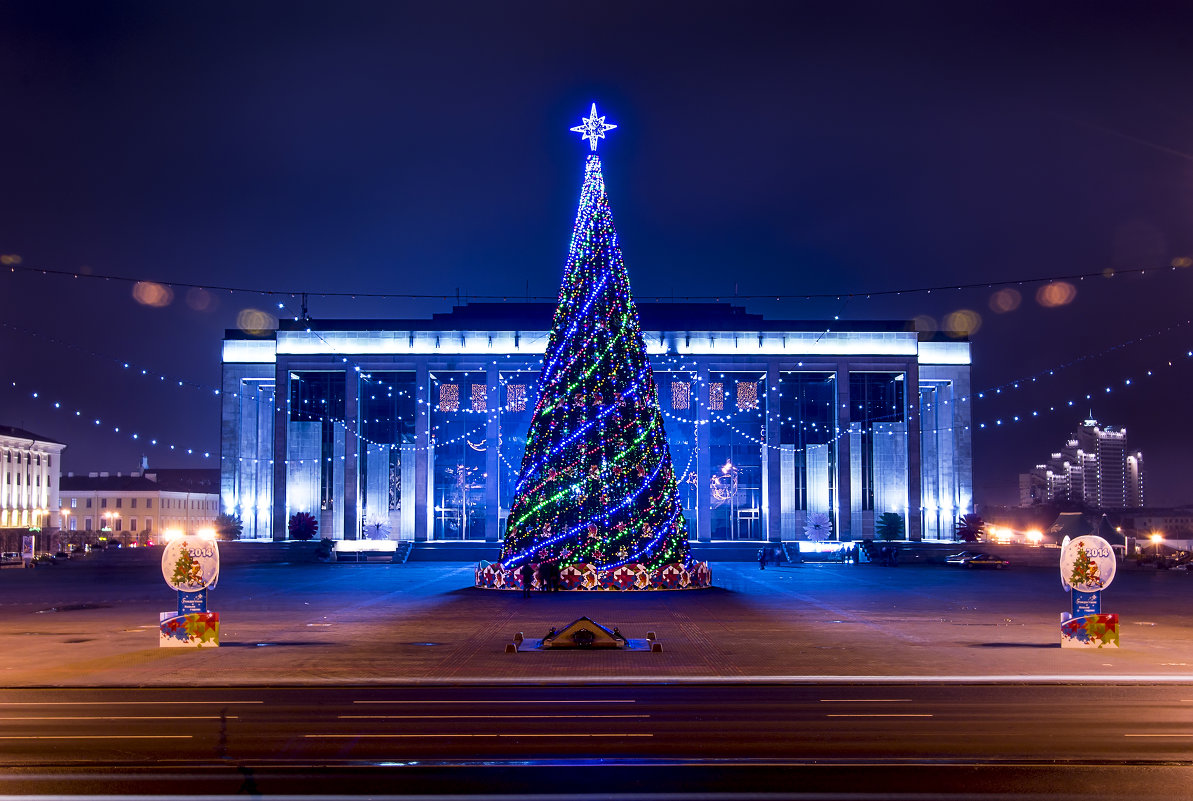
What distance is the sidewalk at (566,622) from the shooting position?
18109 millimetres

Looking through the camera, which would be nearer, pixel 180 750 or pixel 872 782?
pixel 872 782

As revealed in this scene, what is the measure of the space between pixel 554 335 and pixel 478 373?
38.2 metres

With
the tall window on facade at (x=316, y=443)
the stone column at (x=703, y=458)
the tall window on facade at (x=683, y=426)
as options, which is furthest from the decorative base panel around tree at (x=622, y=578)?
the tall window on facade at (x=316, y=443)

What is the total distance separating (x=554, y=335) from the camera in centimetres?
3606

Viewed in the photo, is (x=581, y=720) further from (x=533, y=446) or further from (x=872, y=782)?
(x=533, y=446)

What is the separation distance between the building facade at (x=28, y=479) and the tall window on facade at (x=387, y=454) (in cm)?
4680

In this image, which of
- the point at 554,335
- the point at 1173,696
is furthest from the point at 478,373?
the point at 1173,696

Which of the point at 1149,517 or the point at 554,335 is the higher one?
the point at 554,335

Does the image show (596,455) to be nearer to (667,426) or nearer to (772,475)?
(667,426)

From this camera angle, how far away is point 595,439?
3497 cm

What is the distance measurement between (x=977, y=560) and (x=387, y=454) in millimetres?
38973

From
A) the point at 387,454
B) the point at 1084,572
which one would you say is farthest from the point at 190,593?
the point at 387,454

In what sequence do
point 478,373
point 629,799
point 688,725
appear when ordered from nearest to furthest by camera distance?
1. point 629,799
2. point 688,725
3. point 478,373

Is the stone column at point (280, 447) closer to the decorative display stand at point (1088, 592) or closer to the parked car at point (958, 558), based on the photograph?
the parked car at point (958, 558)
